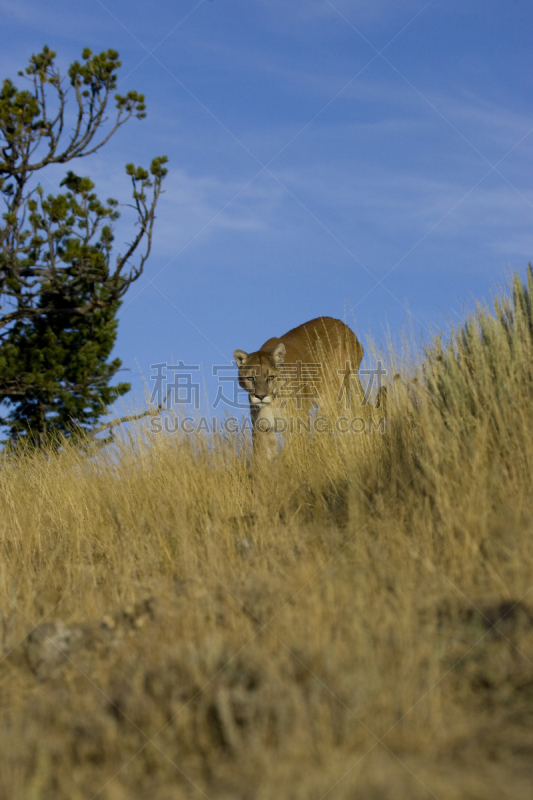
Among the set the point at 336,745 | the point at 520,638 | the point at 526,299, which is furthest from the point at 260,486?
the point at 336,745

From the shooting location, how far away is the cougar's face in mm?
9469

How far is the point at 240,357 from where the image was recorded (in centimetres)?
1043

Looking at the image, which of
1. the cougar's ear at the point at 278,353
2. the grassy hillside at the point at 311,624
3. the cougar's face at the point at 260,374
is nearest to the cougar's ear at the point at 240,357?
the cougar's face at the point at 260,374

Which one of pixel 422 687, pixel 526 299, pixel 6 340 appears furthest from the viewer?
pixel 6 340

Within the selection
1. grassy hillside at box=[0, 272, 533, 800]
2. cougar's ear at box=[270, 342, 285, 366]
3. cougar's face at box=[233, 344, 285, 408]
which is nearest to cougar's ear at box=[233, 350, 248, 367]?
cougar's face at box=[233, 344, 285, 408]

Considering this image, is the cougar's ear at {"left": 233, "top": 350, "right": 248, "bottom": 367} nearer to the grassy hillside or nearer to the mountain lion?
the mountain lion

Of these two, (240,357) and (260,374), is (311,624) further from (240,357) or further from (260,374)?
(240,357)

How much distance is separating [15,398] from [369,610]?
1235cm

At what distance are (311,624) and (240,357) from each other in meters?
7.13

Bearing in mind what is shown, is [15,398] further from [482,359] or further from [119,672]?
[119,672]

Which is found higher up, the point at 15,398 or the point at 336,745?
the point at 15,398

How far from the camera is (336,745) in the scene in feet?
9.55

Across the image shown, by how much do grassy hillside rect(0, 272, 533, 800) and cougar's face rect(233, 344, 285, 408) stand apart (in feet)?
6.64

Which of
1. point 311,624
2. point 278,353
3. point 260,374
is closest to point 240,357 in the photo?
point 278,353
